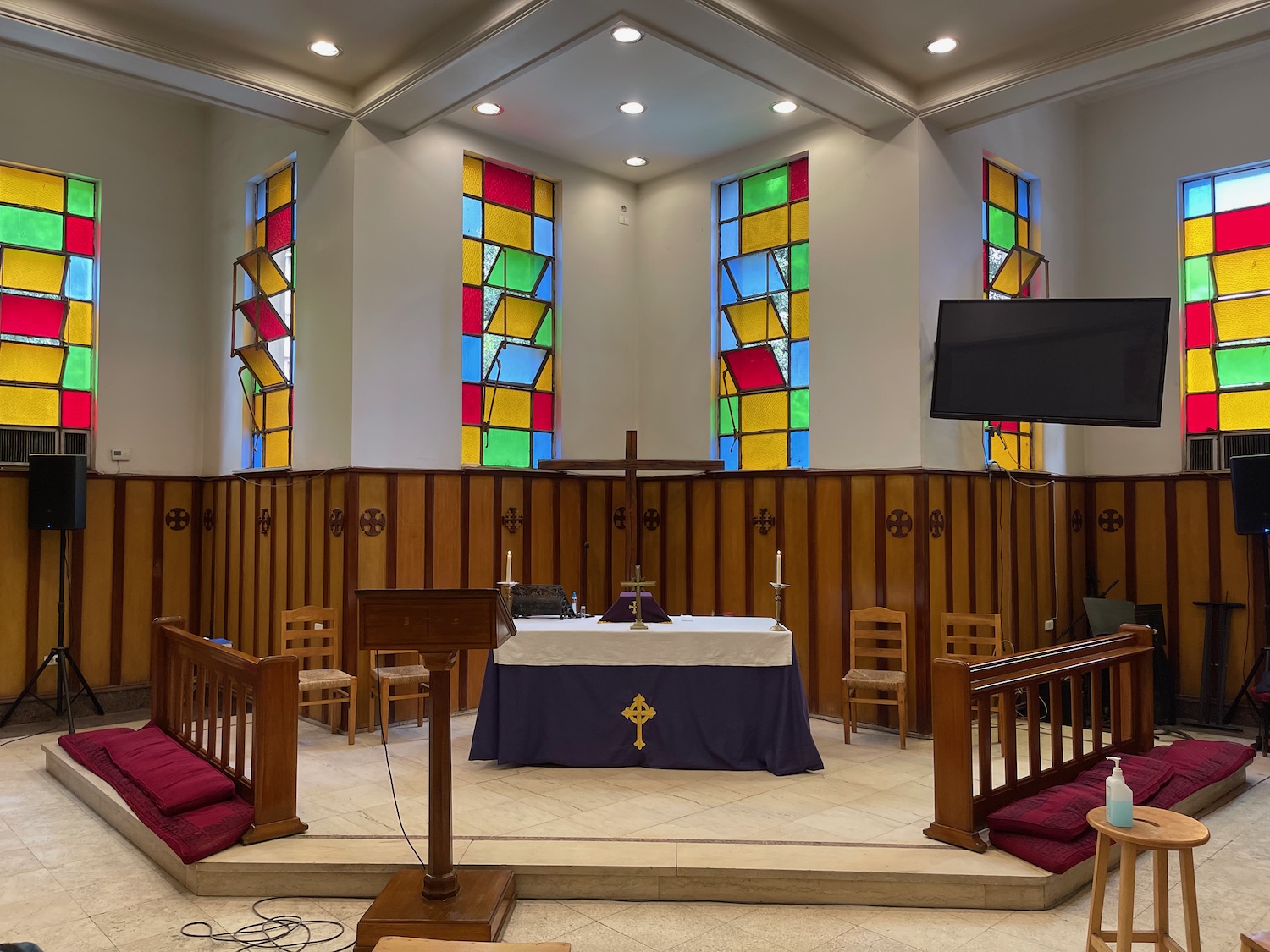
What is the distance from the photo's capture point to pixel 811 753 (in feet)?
17.0

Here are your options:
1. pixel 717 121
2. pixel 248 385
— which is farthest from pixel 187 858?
pixel 717 121

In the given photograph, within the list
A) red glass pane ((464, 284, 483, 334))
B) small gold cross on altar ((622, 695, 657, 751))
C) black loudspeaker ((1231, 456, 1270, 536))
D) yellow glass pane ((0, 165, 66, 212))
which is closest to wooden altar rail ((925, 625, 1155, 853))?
black loudspeaker ((1231, 456, 1270, 536))

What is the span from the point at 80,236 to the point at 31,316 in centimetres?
70

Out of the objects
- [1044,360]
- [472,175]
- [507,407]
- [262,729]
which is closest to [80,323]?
[472,175]

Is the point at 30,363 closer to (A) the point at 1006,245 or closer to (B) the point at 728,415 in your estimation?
(B) the point at 728,415

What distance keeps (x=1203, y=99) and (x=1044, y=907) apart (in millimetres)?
6081

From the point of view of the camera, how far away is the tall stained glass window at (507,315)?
6.95 metres

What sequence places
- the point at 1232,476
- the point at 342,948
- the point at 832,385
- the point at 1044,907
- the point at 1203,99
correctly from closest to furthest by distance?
the point at 342,948
the point at 1044,907
the point at 1232,476
the point at 832,385
the point at 1203,99

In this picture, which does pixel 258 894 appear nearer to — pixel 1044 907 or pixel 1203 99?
pixel 1044 907

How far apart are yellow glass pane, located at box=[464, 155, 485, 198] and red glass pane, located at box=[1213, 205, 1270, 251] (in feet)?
17.4

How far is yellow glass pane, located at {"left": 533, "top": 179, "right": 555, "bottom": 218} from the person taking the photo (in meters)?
7.36

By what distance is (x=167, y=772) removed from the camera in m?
4.55

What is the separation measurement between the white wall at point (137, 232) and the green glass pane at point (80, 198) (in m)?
0.11

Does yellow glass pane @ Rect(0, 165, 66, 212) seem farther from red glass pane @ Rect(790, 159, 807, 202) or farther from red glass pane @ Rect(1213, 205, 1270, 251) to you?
red glass pane @ Rect(1213, 205, 1270, 251)
